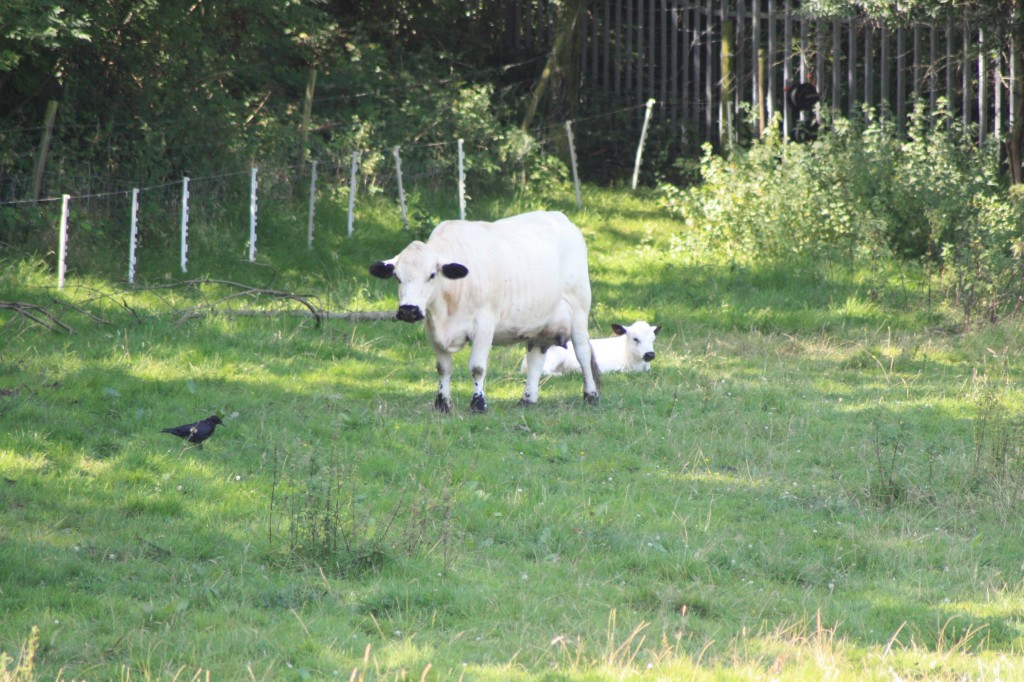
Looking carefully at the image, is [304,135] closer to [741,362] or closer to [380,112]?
[380,112]

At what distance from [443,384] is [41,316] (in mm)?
4683

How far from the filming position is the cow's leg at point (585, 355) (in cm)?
1126

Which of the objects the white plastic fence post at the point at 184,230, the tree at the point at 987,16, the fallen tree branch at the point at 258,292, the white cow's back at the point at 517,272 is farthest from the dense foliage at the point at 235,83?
the tree at the point at 987,16

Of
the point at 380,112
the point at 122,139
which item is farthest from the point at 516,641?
the point at 380,112

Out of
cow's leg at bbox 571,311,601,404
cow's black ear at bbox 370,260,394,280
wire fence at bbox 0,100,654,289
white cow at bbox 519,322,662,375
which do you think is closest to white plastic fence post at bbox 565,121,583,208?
wire fence at bbox 0,100,654,289

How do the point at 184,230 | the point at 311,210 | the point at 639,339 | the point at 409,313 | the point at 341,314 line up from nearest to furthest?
the point at 409,313
the point at 639,339
the point at 341,314
the point at 184,230
the point at 311,210

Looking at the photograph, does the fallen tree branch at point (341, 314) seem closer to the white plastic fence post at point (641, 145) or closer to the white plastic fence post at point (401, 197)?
the white plastic fence post at point (401, 197)

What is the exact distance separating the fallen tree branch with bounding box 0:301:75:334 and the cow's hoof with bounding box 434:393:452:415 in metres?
3.84

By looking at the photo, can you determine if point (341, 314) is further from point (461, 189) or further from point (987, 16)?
point (987, 16)

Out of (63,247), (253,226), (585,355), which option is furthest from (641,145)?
(585,355)

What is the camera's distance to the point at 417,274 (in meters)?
9.99

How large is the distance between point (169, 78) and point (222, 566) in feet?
41.2

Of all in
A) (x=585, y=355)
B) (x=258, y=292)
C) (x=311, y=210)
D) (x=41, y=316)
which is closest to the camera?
(x=585, y=355)

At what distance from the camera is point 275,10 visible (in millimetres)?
17250
